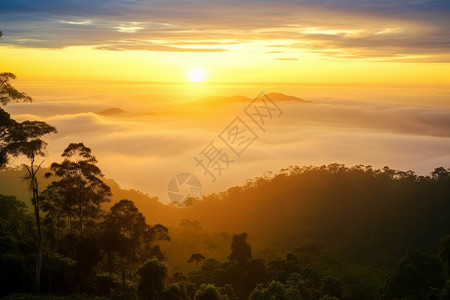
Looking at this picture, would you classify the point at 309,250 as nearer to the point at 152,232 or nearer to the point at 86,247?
the point at 152,232

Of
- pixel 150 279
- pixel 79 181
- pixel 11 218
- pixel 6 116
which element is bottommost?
pixel 150 279

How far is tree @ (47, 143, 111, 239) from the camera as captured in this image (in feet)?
89.5

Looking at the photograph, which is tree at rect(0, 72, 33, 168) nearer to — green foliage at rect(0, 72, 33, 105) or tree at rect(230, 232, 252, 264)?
green foliage at rect(0, 72, 33, 105)

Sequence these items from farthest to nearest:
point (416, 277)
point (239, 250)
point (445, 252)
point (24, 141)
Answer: point (239, 250)
point (445, 252)
point (416, 277)
point (24, 141)

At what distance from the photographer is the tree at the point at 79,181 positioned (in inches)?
1073

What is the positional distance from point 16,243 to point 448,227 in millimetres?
60159

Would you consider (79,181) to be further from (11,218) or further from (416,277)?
(416,277)


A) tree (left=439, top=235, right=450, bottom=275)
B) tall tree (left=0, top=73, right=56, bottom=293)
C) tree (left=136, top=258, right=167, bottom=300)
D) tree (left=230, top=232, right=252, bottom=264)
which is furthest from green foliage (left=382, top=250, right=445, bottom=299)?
tall tree (left=0, top=73, right=56, bottom=293)

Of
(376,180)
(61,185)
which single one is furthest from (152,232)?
(376,180)

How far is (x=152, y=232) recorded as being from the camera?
29.2 metres

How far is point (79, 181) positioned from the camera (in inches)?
1081

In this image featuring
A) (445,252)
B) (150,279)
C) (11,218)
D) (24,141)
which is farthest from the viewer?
(11,218)

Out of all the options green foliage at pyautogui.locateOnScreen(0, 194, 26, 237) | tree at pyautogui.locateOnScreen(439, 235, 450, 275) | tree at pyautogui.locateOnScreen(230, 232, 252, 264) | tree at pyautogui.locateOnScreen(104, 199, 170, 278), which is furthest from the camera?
tree at pyautogui.locateOnScreen(230, 232, 252, 264)

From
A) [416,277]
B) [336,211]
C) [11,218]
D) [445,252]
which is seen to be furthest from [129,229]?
[336,211]
